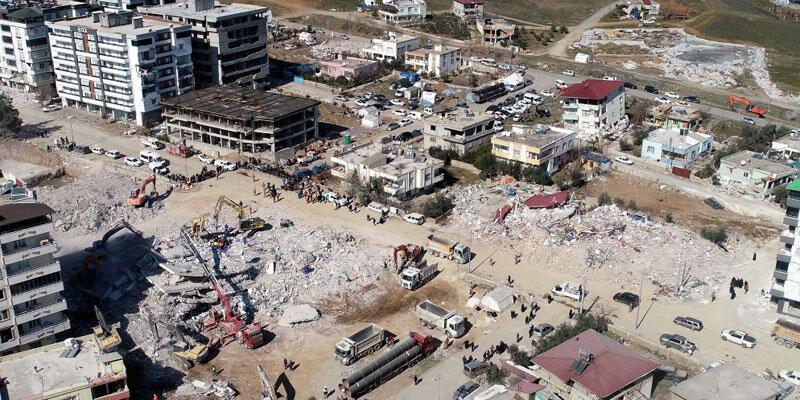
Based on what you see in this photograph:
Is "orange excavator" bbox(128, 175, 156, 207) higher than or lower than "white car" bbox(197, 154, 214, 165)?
higher

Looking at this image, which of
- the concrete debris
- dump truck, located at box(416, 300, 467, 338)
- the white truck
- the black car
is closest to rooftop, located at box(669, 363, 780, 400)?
the black car

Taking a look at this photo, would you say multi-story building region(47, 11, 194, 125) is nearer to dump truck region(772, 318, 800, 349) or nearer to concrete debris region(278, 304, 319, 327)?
concrete debris region(278, 304, 319, 327)

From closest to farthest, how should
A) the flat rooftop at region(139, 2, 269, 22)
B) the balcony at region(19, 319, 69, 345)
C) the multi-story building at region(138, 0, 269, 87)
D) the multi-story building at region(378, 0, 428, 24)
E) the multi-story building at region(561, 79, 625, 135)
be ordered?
the balcony at region(19, 319, 69, 345), the multi-story building at region(561, 79, 625, 135), the flat rooftop at region(139, 2, 269, 22), the multi-story building at region(138, 0, 269, 87), the multi-story building at region(378, 0, 428, 24)

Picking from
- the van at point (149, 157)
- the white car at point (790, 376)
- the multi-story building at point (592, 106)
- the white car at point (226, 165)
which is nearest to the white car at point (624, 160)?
the multi-story building at point (592, 106)

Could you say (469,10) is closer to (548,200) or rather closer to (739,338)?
(548,200)

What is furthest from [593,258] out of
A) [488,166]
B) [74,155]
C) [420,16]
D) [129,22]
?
[420,16]

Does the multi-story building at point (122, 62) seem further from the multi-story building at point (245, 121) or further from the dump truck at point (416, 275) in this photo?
the dump truck at point (416, 275)

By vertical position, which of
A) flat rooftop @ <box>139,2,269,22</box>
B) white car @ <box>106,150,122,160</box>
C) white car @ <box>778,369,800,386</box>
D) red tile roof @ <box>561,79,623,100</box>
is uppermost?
flat rooftop @ <box>139,2,269,22</box>
